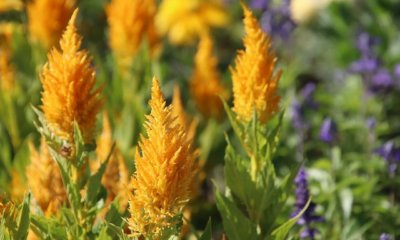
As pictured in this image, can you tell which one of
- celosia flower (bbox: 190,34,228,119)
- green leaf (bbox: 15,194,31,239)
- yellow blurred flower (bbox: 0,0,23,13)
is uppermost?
green leaf (bbox: 15,194,31,239)

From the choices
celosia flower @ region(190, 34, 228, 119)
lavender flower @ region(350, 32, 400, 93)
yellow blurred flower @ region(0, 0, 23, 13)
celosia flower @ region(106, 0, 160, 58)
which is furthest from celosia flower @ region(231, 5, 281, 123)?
yellow blurred flower @ region(0, 0, 23, 13)

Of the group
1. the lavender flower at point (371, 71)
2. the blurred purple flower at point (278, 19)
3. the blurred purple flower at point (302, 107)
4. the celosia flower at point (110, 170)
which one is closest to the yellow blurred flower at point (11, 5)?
the blurred purple flower at point (278, 19)

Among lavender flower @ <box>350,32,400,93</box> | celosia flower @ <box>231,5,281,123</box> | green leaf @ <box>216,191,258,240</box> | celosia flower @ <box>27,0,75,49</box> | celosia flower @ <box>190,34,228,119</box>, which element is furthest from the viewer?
lavender flower @ <box>350,32,400,93</box>

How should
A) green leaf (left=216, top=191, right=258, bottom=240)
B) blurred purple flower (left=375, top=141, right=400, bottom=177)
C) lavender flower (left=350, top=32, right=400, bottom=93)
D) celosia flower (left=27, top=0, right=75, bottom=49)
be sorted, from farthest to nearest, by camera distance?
1. lavender flower (left=350, top=32, right=400, bottom=93)
2. celosia flower (left=27, top=0, right=75, bottom=49)
3. blurred purple flower (left=375, top=141, right=400, bottom=177)
4. green leaf (left=216, top=191, right=258, bottom=240)

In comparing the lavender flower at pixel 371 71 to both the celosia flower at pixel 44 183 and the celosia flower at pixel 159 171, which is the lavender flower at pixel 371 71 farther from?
the celosia flower at pixel 159 171

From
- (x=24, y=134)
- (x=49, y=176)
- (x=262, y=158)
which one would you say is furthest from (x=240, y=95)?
(x=24, y=134)

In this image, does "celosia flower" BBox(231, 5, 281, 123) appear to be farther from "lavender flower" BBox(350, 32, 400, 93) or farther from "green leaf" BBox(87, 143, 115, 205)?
"lavender flower" BBox(350, 32, 400, 93)

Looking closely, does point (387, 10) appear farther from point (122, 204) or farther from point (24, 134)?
point (122, 204)
